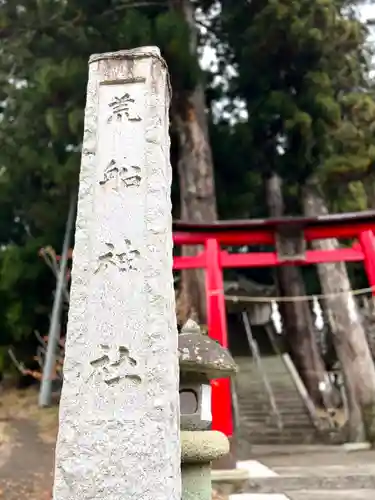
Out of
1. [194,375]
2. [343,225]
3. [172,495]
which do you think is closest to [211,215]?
[343,225]

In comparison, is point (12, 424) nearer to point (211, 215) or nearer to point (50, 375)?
point (50, 375)

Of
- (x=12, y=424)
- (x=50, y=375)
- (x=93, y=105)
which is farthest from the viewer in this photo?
(x=50, y=375)

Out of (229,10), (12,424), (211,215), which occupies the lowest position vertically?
(12,424)

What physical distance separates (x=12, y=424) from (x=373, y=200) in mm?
9837

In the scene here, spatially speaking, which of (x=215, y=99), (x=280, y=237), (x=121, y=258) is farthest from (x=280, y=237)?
(x=215, y=99)

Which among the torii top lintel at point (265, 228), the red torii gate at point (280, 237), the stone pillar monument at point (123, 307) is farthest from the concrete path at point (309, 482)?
the stone pillar monument at point (123, 307)

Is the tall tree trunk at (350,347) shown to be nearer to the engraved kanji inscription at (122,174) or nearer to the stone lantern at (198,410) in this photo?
the stone lantern at (198,410)

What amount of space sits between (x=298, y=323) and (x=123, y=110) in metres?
10.2

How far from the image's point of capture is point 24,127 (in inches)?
445

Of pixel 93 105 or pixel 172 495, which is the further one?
pixel 93 105

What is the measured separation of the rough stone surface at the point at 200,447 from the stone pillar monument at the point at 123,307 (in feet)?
2.74

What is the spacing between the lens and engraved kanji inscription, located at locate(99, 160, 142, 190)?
9.88 feet

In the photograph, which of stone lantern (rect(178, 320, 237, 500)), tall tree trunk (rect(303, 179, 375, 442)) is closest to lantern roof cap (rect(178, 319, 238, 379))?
stone lantern (rect(178, 320, 237, 500))

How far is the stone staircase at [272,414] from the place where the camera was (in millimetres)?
10359
